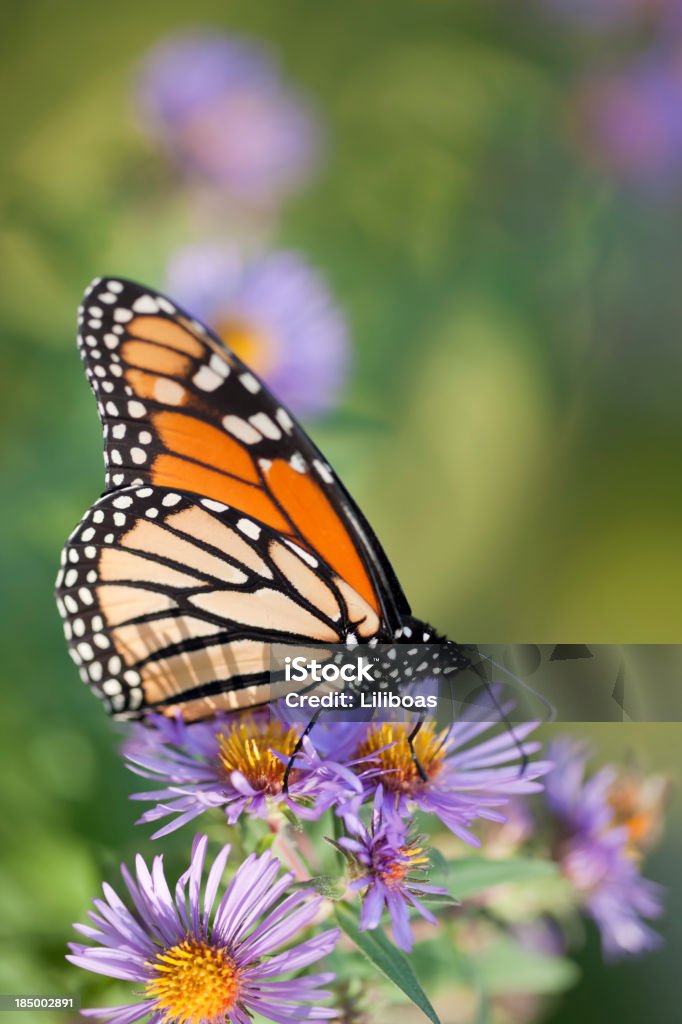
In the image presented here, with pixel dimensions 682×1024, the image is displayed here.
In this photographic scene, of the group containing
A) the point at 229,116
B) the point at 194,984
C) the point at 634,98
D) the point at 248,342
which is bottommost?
the point at 194,984

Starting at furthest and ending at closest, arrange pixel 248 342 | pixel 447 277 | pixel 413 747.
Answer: pixel 447 277, pixel 248 342, pixel 413 747

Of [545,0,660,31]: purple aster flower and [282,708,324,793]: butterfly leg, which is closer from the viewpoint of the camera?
[282,708,324,793]: butterfly leg

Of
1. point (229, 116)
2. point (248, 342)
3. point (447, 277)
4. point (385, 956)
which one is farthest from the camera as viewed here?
point (447, 277)

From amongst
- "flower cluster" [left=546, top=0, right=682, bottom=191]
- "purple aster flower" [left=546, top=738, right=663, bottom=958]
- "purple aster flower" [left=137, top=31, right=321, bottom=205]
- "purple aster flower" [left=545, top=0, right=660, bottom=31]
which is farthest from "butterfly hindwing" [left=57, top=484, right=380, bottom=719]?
"purple aster flower" [left=545, top=0, right=660, bottom=31]

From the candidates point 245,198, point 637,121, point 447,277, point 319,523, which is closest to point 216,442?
point 319,523

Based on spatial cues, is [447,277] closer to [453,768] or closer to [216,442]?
[216,442]

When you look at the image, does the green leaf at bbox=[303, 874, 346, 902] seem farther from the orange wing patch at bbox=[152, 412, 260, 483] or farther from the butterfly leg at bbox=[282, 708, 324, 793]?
the orange wing patch at bbox=[152, 412, 260, 483]

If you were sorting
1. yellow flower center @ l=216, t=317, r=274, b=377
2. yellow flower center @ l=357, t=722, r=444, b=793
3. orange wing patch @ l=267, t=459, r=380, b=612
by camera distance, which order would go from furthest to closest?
1. yellow flower center @ l=216, t=317, r=274, b=377
2. orange wing patch @ l=267, t=459, r=380, b=612
3. yellow flower center @ l=357, t=722, r=444, b=793
